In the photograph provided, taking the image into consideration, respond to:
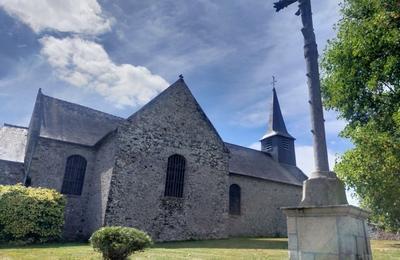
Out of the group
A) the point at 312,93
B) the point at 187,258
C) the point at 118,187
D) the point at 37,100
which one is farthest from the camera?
the point at 37,100

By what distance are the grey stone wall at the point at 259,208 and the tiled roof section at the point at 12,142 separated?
14.2 metres

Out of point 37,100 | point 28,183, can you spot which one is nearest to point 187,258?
point 28,183

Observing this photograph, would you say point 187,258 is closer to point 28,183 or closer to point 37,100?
point 28,183

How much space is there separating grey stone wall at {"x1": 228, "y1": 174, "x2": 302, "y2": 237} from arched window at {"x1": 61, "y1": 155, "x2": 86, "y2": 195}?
10481mm

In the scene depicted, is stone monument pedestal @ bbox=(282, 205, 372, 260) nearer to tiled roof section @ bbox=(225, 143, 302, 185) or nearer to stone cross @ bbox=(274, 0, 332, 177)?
stone cross @ bbox=(274, 0, 332, 177)

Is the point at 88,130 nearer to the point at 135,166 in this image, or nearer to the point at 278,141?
the point at 135,166

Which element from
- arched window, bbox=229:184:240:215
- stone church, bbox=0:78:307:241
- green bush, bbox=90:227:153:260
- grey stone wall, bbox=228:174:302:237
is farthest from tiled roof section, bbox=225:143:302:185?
green bush, bbox=90:227:153:260

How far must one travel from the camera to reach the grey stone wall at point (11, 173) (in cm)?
1711

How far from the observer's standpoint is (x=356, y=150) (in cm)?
1096

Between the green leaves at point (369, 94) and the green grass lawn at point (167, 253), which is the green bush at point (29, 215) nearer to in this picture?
the green grass lawn at point (167, 253)

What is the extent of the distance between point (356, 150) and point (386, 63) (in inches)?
126

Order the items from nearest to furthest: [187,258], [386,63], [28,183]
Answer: [187,258], [386,63], [28,183]

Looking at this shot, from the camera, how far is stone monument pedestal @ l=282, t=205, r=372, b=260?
4379mm

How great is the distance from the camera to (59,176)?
1720cm
